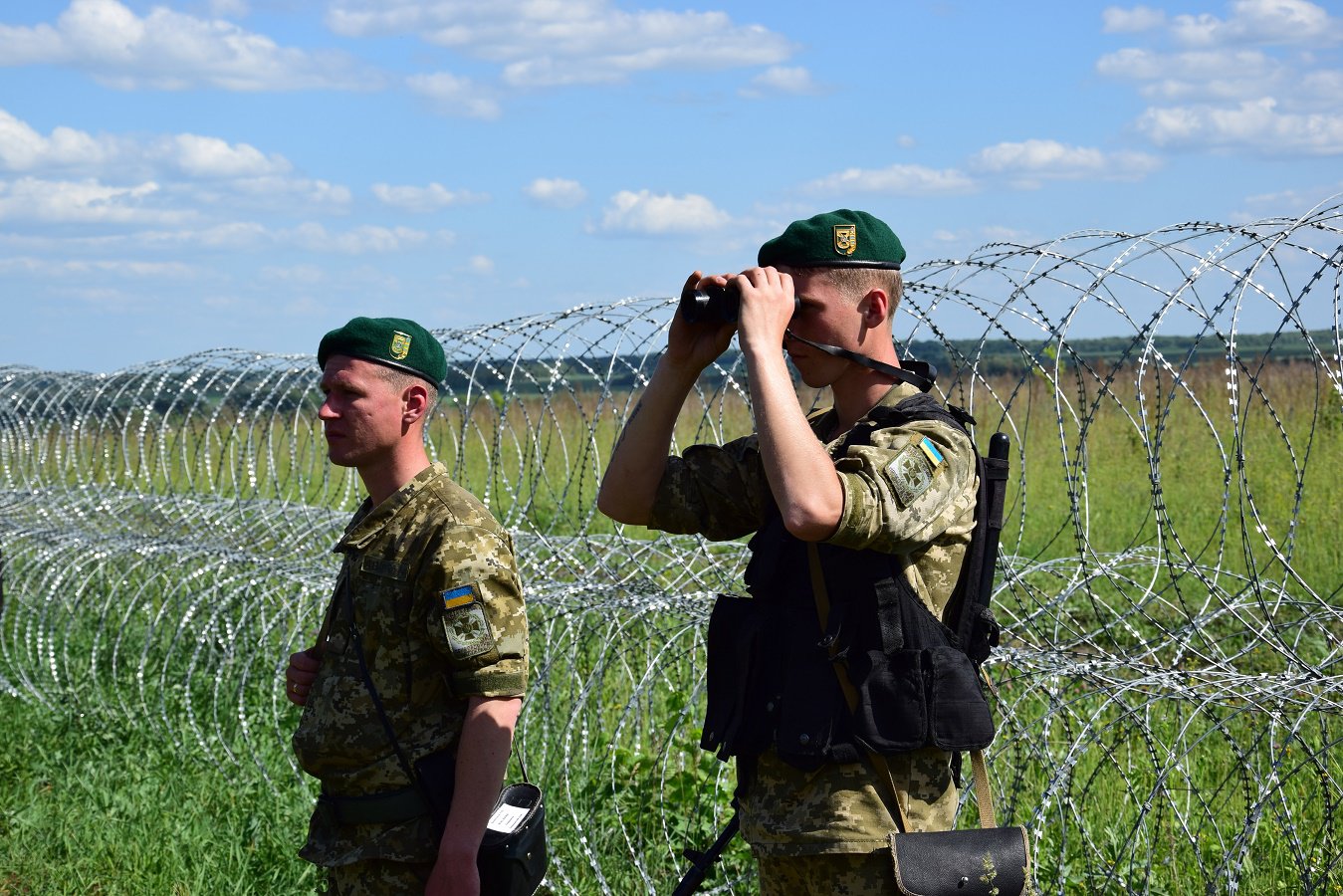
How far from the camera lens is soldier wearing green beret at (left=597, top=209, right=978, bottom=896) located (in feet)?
8.08

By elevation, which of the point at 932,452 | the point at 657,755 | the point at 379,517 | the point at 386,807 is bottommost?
the point at 657,755

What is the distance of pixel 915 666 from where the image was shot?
2.54 m

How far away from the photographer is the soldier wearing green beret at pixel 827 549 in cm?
246

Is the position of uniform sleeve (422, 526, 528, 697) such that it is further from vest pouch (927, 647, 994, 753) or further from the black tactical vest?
vest pouch (927, 647, 994, 753)

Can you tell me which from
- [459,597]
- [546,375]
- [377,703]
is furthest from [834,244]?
[546,375]

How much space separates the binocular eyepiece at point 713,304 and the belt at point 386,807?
1.10 m

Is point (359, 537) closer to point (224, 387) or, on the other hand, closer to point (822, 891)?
point (822, 891)

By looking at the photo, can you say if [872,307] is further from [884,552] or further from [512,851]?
[512,851]

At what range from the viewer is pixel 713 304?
8.88ft

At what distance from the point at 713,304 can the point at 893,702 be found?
79 centimetres

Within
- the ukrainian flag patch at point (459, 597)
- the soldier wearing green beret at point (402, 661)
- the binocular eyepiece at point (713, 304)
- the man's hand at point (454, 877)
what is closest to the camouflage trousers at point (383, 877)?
the soldier wearing green beret at point (402, 661)

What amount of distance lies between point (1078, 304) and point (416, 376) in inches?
74.3

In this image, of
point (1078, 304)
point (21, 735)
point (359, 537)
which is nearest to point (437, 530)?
point (359, 537)

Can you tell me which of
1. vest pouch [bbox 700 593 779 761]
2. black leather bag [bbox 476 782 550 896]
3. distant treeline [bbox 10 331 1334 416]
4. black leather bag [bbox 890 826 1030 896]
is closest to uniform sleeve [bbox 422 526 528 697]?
black leather bag [bbox 476 782 550 896]
